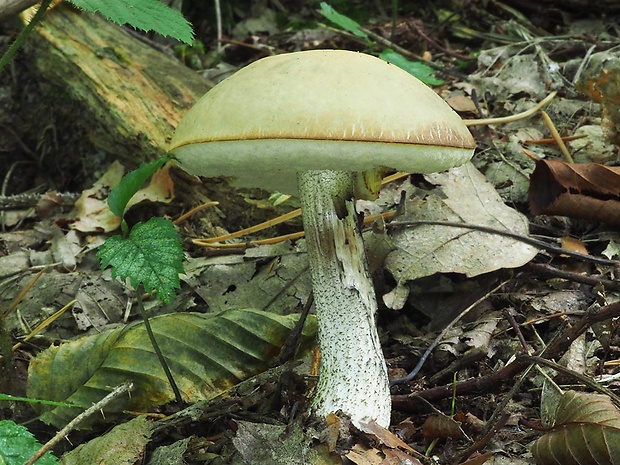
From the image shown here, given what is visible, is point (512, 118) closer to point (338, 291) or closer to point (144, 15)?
point (338, 291)

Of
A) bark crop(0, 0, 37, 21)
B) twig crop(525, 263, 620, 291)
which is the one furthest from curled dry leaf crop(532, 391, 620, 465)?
bark crop(0, 0, 37, 21)

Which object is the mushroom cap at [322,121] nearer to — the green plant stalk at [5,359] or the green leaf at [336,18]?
the green plant stalk at [5,359]

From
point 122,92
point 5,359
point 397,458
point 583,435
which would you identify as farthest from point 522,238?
point 122,92

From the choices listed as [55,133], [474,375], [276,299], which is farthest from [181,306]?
[55,133]

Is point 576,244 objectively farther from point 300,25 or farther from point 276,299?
point 300,25

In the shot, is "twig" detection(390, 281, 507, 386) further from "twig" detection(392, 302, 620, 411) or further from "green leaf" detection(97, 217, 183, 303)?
"green leaf" detection(97, 217, 183, 303)

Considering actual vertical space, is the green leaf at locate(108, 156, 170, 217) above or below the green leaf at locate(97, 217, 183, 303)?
above
